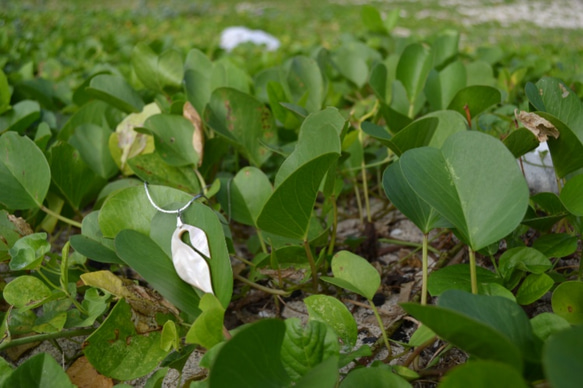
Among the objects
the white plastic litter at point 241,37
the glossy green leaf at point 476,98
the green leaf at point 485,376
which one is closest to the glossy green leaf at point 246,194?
the glossy green leaf at point 476,98

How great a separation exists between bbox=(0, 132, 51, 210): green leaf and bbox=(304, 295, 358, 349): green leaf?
415 mm

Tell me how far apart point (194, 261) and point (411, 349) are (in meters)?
0.25

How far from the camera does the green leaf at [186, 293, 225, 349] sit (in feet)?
1.61

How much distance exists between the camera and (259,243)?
32.6 inches

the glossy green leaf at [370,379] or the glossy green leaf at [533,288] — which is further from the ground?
the glossy green leaf at [370,379]

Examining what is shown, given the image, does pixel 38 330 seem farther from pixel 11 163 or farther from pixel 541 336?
pixel 541 336

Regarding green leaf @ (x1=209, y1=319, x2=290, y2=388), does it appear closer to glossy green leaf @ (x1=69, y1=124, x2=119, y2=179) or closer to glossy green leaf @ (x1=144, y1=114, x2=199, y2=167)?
glossy green leaf @ (x1=144, y1=114, x2=199, y2=167)

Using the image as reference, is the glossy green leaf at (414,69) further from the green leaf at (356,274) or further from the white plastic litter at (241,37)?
the white plastic litter at (241,37)

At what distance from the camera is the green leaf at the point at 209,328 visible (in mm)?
490

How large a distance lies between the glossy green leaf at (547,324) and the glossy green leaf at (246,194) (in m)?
0.37

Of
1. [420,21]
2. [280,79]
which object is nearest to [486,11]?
[420,21]

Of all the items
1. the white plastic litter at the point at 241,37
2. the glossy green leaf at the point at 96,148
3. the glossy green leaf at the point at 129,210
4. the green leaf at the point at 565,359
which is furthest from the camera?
the white plastic litter at the point at 241,37

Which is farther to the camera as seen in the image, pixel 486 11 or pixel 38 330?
pixel 486 11

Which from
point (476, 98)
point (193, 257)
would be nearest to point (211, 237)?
point (193, 257)
